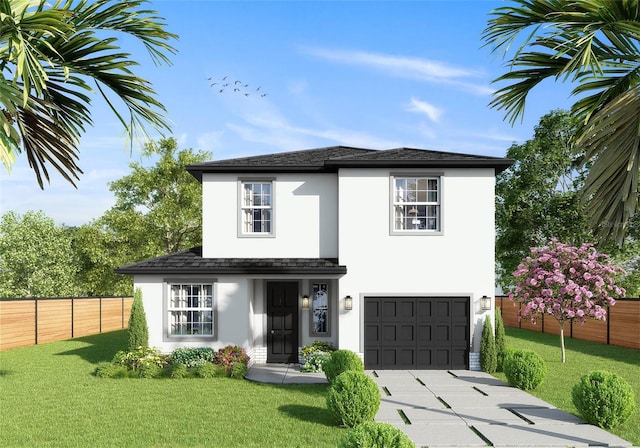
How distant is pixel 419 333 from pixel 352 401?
20.9ft

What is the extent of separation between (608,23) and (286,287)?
36.4 feet

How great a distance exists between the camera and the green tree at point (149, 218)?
31.2m

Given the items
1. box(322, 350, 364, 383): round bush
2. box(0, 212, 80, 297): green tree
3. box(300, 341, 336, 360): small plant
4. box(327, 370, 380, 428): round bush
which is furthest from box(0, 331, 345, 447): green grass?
box(0, 212, 80, 297): green tree

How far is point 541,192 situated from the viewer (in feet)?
85.5

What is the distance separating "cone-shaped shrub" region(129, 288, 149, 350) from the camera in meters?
14.1

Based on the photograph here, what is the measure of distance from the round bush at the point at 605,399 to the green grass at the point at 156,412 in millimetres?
4258

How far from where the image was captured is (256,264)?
14.7m

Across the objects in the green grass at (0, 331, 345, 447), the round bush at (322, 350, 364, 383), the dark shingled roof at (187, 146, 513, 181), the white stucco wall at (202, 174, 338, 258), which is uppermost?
the dark shingled roof at (187, 146, 513, 181)

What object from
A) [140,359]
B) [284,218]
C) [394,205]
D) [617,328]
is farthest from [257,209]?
[617,328]

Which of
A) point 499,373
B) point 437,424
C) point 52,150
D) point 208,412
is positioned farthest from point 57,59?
point 499,373

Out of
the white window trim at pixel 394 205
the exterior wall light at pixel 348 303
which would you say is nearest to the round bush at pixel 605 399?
the white window trim at pixel 394 205

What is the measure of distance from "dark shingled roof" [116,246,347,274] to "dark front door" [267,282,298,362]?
1.10m

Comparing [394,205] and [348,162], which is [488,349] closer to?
[394,205]

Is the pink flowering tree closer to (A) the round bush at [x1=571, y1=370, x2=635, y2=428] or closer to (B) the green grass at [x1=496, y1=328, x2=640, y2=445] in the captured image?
(B) the green grass at [x1=496, y1=328, x2=640, y2=445]
